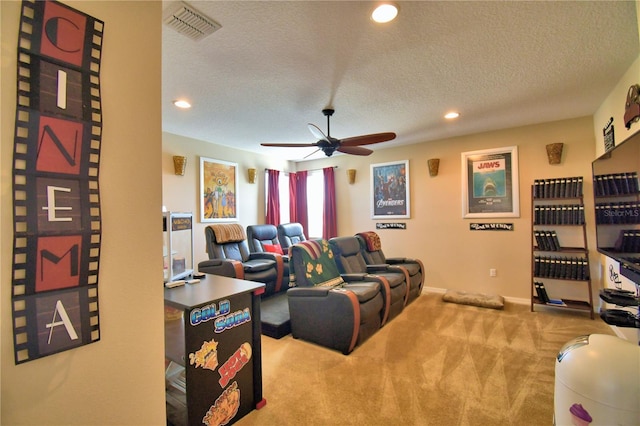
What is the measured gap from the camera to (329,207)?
19.5 feet

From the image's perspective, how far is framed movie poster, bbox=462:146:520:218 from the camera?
421 centimetres

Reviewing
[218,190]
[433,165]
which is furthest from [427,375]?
[218,190]

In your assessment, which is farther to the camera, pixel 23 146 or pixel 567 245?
pixel 567 245

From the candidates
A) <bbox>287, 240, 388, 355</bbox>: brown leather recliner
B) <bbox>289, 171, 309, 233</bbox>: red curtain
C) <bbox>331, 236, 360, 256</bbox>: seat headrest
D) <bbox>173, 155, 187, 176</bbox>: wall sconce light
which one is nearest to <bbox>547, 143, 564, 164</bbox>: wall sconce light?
<bbox>331, 236, 360, 256</bbox>: seat headrest

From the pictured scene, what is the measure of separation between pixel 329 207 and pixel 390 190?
131cm

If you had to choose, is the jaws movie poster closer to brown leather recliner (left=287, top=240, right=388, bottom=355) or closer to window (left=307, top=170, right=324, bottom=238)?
brown leather recliner (left=287, top=240, right=388, bottom=355)

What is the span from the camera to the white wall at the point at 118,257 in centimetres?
84

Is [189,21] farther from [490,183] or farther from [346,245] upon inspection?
[490,183]

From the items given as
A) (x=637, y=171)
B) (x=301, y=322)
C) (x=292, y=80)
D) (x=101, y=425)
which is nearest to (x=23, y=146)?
(x=101, y=425)

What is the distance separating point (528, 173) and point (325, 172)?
3.45m

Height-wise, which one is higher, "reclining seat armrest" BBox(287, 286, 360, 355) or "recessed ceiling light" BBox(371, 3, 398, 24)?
"recessed ceiling light" BBox(371, 3, 398, 24)

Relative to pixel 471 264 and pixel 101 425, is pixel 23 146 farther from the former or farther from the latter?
pixel 471 264

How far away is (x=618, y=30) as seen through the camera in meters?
1.96

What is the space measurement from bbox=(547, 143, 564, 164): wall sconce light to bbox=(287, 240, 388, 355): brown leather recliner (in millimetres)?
3008
